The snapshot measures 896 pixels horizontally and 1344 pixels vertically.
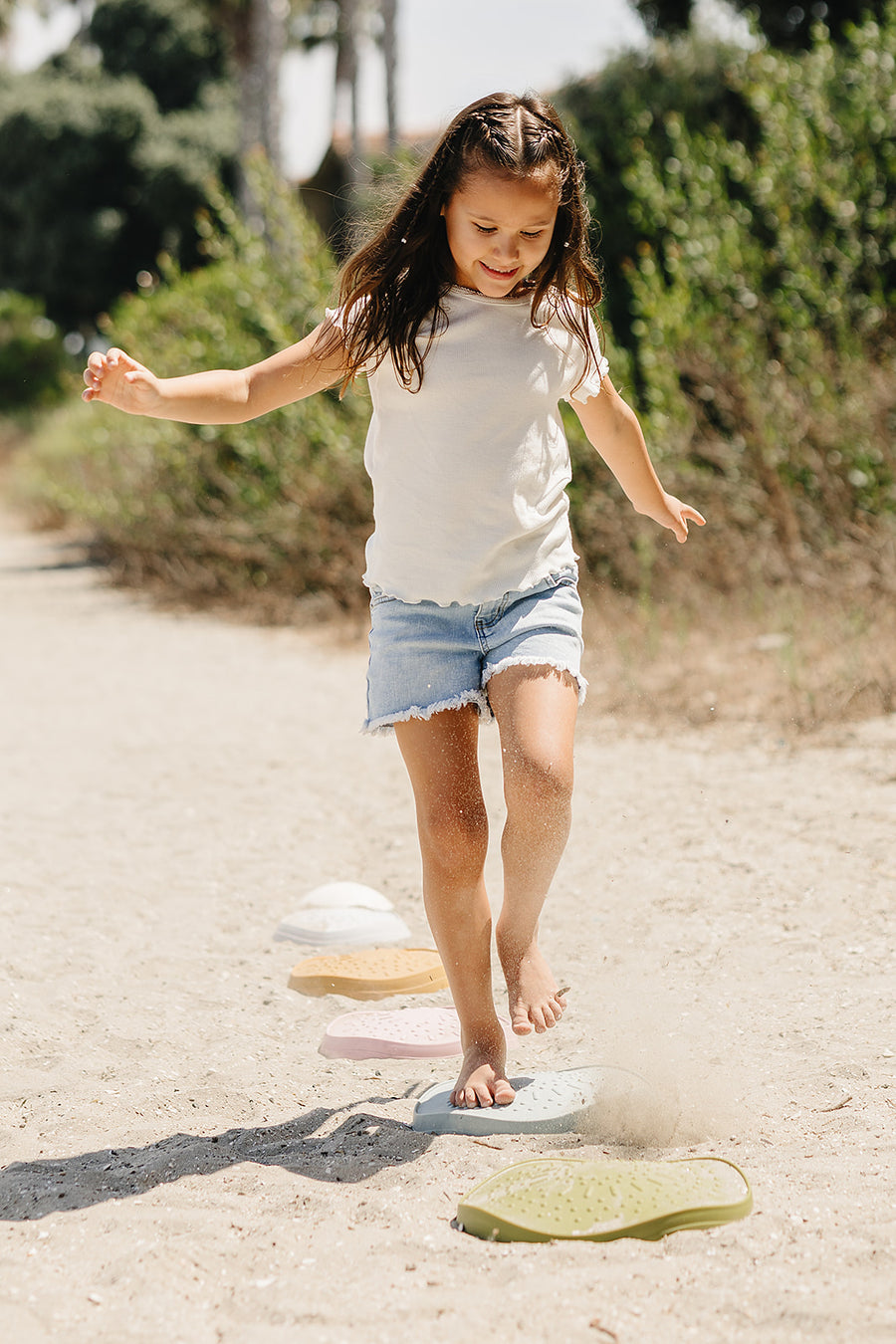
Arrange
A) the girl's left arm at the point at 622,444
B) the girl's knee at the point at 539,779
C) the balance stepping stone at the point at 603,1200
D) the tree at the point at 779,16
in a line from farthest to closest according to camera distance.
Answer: the tree at the point at 779,16 < the girl's left arm at the point at 622,444 < the girl's knee at the point at 539,779 < the balance stepping stone at the point at 603,1200

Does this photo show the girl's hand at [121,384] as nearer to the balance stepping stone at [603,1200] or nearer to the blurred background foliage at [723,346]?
the balance stepping stone at [603,1200]

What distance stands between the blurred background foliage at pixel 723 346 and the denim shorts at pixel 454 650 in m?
4.23

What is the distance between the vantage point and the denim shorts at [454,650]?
242cm

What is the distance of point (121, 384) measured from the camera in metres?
2.41

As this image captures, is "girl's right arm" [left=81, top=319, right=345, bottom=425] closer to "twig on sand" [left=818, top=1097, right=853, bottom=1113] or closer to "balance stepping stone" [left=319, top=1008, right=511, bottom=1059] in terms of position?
"balance stepping stone" [left=319, top=1008, right=511, bottom=1059]

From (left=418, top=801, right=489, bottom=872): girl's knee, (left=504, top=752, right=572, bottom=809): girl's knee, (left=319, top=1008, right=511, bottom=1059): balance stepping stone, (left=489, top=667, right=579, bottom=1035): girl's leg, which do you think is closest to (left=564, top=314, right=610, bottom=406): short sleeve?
(left=489, top=667, right=579, bottom=1035): girl's leg

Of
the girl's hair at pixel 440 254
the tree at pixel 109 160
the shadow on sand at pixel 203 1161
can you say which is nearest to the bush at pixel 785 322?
the girl's hair at pixel 440 254

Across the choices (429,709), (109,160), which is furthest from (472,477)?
(109,160)

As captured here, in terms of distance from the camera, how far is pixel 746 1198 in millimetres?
2031

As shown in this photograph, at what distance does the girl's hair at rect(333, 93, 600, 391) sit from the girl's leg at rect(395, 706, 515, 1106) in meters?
0.62

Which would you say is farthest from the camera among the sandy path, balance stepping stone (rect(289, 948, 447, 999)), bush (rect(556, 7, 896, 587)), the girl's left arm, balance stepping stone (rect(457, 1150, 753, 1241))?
bush (rect(556, 7, 896, 587))

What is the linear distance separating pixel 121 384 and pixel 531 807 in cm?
102

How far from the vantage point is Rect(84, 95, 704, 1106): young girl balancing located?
238 cm

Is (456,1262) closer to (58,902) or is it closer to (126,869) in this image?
(58,902)
